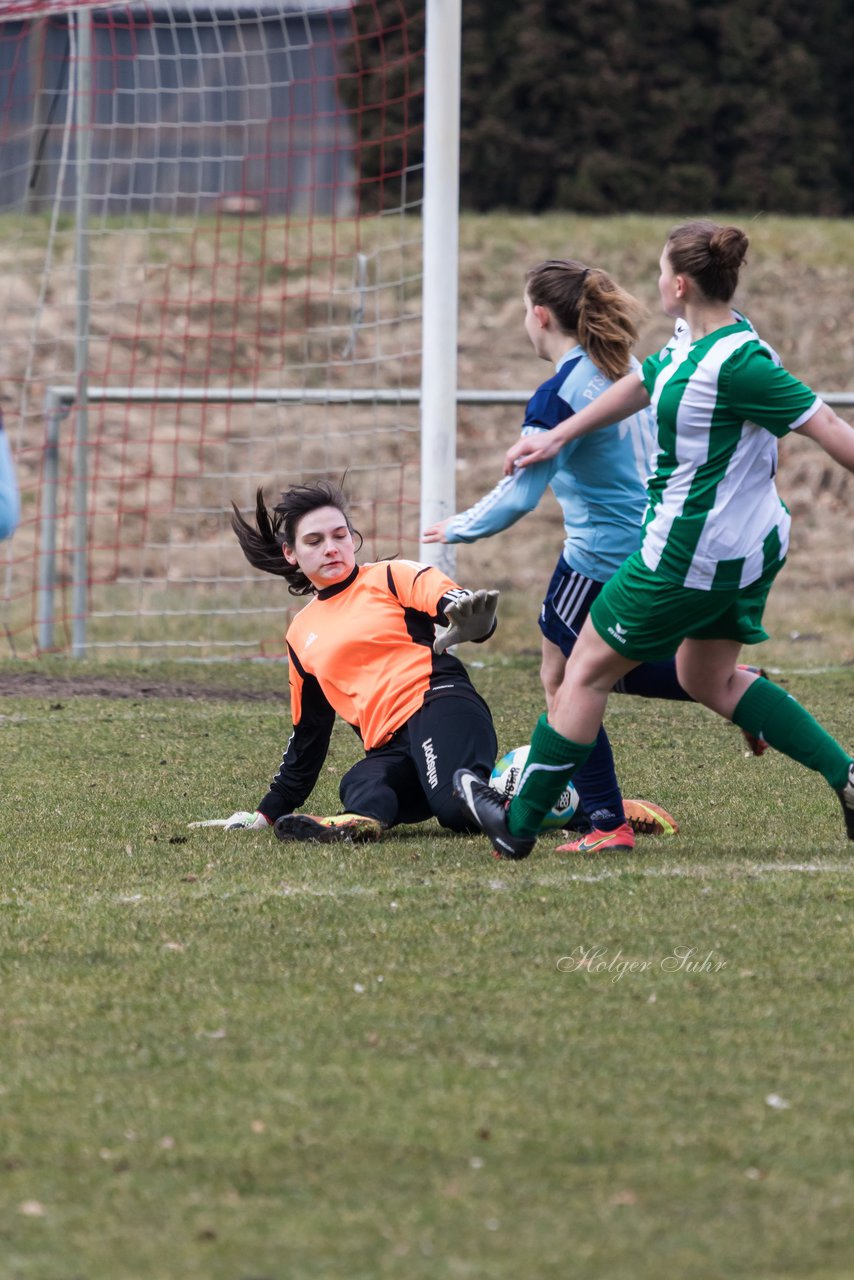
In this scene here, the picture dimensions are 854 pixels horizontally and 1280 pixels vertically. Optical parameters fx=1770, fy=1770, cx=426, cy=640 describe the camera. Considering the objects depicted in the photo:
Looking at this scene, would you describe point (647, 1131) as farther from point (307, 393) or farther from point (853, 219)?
point (853, 219)

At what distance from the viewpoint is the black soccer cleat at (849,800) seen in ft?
14.7

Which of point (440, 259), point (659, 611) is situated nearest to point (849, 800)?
point (659, 611)

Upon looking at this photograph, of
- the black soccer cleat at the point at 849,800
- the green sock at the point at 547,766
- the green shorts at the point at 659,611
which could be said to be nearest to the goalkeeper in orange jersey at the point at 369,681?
the green sock at the point at 547,766

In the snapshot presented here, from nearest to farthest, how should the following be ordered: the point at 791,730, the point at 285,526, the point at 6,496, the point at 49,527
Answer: the point at 6,496
the point at 791,730
the point at 285,526
the point at 49,527

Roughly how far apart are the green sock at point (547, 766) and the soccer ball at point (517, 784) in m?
0.26

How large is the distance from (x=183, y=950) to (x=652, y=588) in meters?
1.39

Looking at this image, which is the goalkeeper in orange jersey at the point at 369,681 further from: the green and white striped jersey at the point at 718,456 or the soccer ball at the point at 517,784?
the green and white striped jersey at the point at 718,456

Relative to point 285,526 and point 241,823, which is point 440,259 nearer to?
point 285,526

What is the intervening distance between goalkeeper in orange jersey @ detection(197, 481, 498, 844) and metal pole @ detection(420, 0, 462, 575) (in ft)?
9.84

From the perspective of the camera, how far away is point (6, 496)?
11.9 feet

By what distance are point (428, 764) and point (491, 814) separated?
467mm

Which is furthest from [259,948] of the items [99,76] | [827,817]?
[99,76]

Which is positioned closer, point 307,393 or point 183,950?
point 183,950

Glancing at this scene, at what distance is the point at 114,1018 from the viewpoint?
324cm
